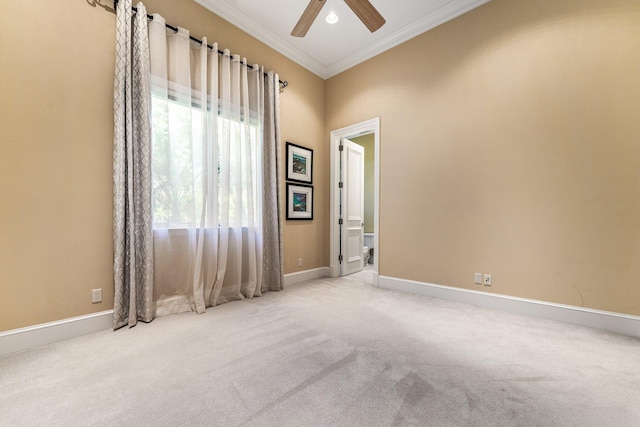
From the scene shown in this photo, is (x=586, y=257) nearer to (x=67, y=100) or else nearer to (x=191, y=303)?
(x=191, y=303)

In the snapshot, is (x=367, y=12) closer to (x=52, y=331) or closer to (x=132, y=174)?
(x=132, y=174)

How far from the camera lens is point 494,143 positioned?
2889 mm

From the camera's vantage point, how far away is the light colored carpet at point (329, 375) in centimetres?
130

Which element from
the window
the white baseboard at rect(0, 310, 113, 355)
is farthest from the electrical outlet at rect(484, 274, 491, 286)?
the white baseboard at rect(0, 310, 113, 355)

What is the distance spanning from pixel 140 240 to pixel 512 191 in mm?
3946

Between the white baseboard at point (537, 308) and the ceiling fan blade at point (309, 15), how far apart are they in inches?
131

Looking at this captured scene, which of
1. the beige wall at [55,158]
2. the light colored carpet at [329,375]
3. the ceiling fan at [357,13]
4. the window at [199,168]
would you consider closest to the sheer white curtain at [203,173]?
the window at [199,168]

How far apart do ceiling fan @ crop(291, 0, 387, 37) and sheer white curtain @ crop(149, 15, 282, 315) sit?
3.78 ft

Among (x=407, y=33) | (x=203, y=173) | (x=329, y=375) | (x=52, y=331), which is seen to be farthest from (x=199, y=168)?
(x=407, y=33)

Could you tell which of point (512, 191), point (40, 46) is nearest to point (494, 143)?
point (512, 191)

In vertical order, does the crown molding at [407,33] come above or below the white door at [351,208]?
above

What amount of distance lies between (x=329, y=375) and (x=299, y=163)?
3.12 m

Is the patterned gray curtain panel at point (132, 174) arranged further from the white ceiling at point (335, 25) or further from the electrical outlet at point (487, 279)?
the electrical outlet at point (487, 279)

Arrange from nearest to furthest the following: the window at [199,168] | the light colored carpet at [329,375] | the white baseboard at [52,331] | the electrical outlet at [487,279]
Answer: the light colored carpet at [329,375], the white baseboard at [52,331], the window at [199,168], the electrical outlet at [487,279]
